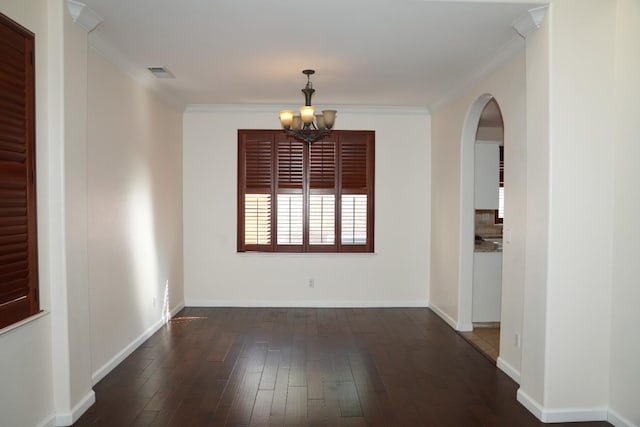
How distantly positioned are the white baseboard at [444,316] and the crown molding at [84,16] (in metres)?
4.76

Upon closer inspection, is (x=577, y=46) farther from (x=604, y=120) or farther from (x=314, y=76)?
(x=314, y=76)

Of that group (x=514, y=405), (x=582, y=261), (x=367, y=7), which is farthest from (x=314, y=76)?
(x=514, y=405)

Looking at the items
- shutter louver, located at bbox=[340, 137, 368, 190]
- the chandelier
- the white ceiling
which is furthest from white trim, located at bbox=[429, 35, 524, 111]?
the chandelier

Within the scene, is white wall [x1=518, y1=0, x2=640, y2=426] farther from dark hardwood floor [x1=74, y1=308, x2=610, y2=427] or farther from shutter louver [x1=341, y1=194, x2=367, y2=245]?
shutter louver [x1=341, y1=194, x2=367, y2=245]

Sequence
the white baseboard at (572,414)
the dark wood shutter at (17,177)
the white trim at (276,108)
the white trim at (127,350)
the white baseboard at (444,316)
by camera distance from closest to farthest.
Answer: the dark wood shutter at (17,177), the white baseboard at (572,414), the white trim at (127,350), the white baseboard at (444,316), the white trim at (276,108)

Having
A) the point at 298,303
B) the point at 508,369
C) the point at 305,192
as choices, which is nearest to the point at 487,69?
the point at 508,369

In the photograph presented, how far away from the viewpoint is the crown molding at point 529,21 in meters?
3.22

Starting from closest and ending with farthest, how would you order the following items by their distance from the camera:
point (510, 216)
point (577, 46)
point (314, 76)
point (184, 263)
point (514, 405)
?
point (577, 46), point (514, 405), point (510, 216), point (314, 76), point (184, 263)

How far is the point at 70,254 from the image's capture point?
3.21m

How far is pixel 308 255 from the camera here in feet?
22.3

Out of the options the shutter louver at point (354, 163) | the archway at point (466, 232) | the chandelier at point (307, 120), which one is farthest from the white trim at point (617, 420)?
the shutter louver at point (354, 163)

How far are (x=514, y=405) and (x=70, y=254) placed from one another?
11.1ft

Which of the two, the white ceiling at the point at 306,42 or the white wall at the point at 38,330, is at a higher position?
the white ceiling at the point at 306,42

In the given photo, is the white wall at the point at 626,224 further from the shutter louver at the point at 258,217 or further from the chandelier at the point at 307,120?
the shutter louver at the point at 258,217
